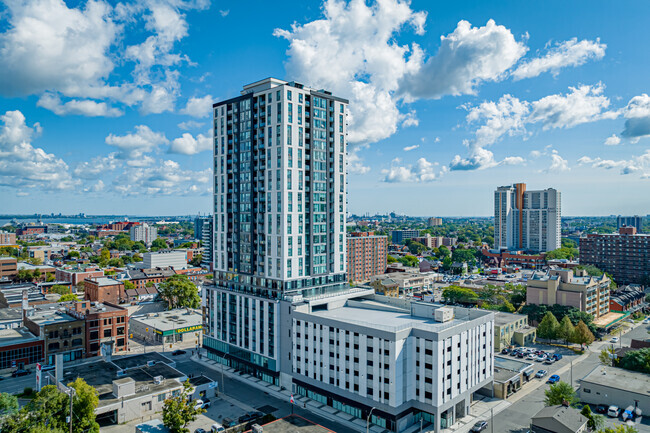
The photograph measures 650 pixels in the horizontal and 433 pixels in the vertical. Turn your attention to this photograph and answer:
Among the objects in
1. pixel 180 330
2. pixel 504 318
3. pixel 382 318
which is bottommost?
pixel 180 330

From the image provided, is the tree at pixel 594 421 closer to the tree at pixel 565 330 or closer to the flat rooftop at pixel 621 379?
the flat rooftop at pixel 621 379

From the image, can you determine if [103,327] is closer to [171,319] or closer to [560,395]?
[171,319]

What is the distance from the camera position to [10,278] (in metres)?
182

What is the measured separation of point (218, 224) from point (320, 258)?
1045 inches

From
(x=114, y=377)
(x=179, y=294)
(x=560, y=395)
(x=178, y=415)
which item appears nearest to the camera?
(x=178, y=415)

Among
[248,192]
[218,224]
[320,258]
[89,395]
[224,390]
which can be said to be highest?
[248,192]

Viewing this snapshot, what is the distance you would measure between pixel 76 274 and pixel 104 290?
122 ft

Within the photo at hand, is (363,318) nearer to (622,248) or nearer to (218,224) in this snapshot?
(218,224)

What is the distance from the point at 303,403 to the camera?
73.8m

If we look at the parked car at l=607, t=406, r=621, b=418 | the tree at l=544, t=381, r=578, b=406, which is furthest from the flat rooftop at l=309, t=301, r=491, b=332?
the parked car at l=607, t=406, r=621, b=418

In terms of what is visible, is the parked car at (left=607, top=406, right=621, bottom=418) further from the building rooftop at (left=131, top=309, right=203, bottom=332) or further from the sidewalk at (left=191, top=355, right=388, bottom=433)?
the building rooftop at (left=131, top=309, right=203, bottom=332)

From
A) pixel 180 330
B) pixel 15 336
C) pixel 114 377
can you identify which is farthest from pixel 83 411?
pixel 180 330

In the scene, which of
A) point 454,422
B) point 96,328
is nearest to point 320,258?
point 454,422

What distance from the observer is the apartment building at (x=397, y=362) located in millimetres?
62500
